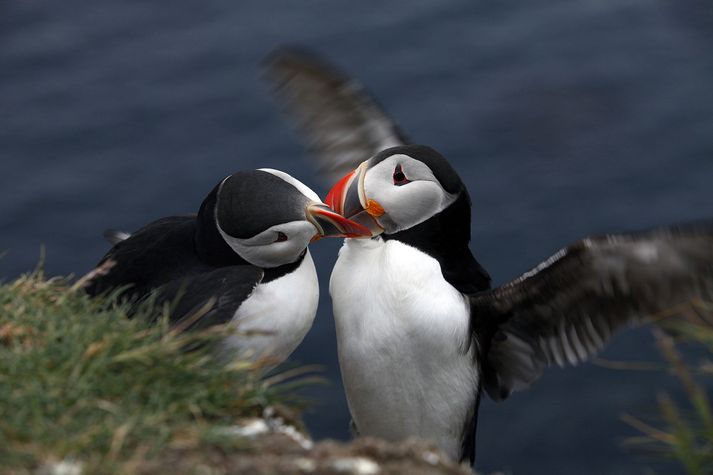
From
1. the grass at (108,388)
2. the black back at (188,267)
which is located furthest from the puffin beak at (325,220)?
the grass at (108,388)

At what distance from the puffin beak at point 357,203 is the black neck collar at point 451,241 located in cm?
14

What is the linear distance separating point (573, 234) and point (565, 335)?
17.5 ft

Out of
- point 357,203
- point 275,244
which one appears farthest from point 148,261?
point 357,203

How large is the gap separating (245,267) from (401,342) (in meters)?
0.86

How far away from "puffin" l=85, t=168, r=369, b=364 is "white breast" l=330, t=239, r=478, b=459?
1.38ft

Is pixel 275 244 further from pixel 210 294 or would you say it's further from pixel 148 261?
pixel 148 261

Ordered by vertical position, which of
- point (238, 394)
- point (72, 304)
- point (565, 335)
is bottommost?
point (565, 335)

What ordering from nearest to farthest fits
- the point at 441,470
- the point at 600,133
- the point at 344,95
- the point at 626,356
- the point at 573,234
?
the point at 441,470 < the point at 344,95 < the point at 626,356 < the point at 573,234 < the point at 600,133

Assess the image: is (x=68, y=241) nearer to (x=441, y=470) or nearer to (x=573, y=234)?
(x=573, y=234)

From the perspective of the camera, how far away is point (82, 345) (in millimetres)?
4047

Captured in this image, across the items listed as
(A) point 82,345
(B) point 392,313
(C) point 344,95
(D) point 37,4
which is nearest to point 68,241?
(D) point 37,4

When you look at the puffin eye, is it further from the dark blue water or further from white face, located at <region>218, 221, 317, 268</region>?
the dark blue water

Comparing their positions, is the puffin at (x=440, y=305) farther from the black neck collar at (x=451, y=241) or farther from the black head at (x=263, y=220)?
the black head at (x=263, y=220)

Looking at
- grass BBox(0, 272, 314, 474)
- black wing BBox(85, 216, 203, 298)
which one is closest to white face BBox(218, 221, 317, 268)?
black wing BBox(85, 216, 203, 298)
